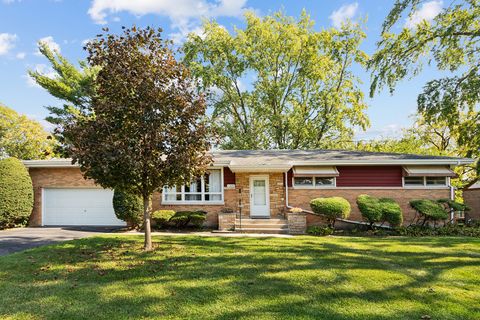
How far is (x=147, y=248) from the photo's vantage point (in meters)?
8.81

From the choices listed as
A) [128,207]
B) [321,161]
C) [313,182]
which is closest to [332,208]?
[313,182]

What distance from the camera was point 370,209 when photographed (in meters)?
12.9

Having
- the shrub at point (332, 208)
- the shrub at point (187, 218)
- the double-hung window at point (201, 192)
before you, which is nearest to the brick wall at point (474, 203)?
the shrub at point (332, 208)

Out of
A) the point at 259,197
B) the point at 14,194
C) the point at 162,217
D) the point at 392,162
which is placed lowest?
the point at 162,217

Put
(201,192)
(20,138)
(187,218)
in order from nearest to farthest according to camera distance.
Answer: (187,218), (201,192), (20,138)

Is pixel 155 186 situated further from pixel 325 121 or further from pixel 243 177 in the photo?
pixel 325 121

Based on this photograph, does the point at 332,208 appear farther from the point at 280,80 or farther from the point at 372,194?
the point at 280,80

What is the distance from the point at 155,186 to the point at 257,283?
13.4ft

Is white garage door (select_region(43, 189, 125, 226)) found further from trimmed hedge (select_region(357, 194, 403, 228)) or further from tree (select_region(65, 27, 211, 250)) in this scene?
trimmed hedge (select_region(357, 194, 403, 228))

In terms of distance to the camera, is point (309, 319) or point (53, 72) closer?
point (309, 319)

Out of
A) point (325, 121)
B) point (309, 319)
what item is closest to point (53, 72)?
point (325, 121)

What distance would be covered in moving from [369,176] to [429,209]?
284cm

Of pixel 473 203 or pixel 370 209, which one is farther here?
pixel 473 203

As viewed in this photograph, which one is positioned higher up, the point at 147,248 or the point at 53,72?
the point at 53,72
